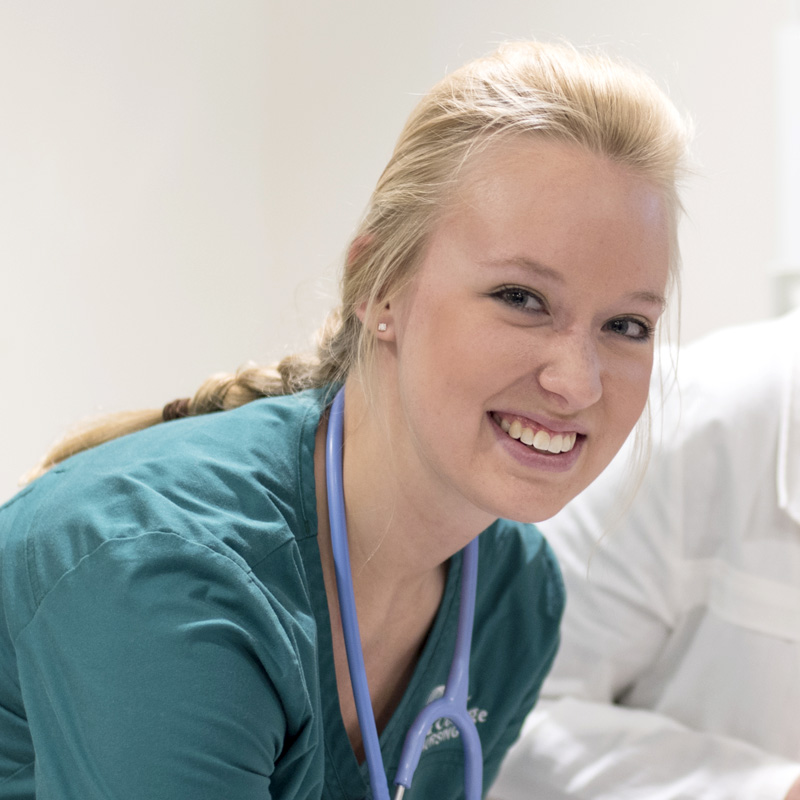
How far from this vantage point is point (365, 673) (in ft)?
2.85

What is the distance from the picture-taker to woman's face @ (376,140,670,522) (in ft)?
2.50

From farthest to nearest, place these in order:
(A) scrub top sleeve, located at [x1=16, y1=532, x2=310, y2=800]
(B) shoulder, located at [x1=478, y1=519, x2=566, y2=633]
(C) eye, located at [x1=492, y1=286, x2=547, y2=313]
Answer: (B) shoulder, located at [x1=478, y1=519, x2=566, y2=633], (C) eye, located at [x1=492, y1=286, x2=547, y2=313], (A) scrub top sleeve, located at [x1=16, y1=532, x2=310, y2=800]

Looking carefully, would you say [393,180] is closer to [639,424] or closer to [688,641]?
[639,424]

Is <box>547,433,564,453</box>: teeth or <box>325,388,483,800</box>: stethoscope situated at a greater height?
<box>547,433,564,453</box>: teeth

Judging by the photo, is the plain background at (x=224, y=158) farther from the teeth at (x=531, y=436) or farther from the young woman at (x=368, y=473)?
the teeth at (x=531, y=436)

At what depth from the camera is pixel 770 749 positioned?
51.6 inches

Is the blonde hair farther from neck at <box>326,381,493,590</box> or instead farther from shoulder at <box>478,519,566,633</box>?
shoulder at <box>478,519,566,633</box>

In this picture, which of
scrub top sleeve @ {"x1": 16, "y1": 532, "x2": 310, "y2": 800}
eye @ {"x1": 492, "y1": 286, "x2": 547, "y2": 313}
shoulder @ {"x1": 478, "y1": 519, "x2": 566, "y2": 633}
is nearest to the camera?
scrub top sleeve @ {"x1": 16, "y1": 532, "x2": 310, "y2": 800}

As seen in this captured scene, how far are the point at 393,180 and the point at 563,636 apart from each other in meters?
0.74

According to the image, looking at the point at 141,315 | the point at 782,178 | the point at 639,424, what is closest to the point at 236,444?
the point at 639,424

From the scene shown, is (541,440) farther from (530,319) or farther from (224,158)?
(224,158)

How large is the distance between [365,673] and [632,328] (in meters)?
0.38

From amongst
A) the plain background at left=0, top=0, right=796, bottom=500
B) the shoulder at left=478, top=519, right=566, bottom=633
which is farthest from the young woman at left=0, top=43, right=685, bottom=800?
the plain background at left=0, top=0, right=796, bottom=500

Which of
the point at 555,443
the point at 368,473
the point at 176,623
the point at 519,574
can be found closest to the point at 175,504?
the point at 176,623
